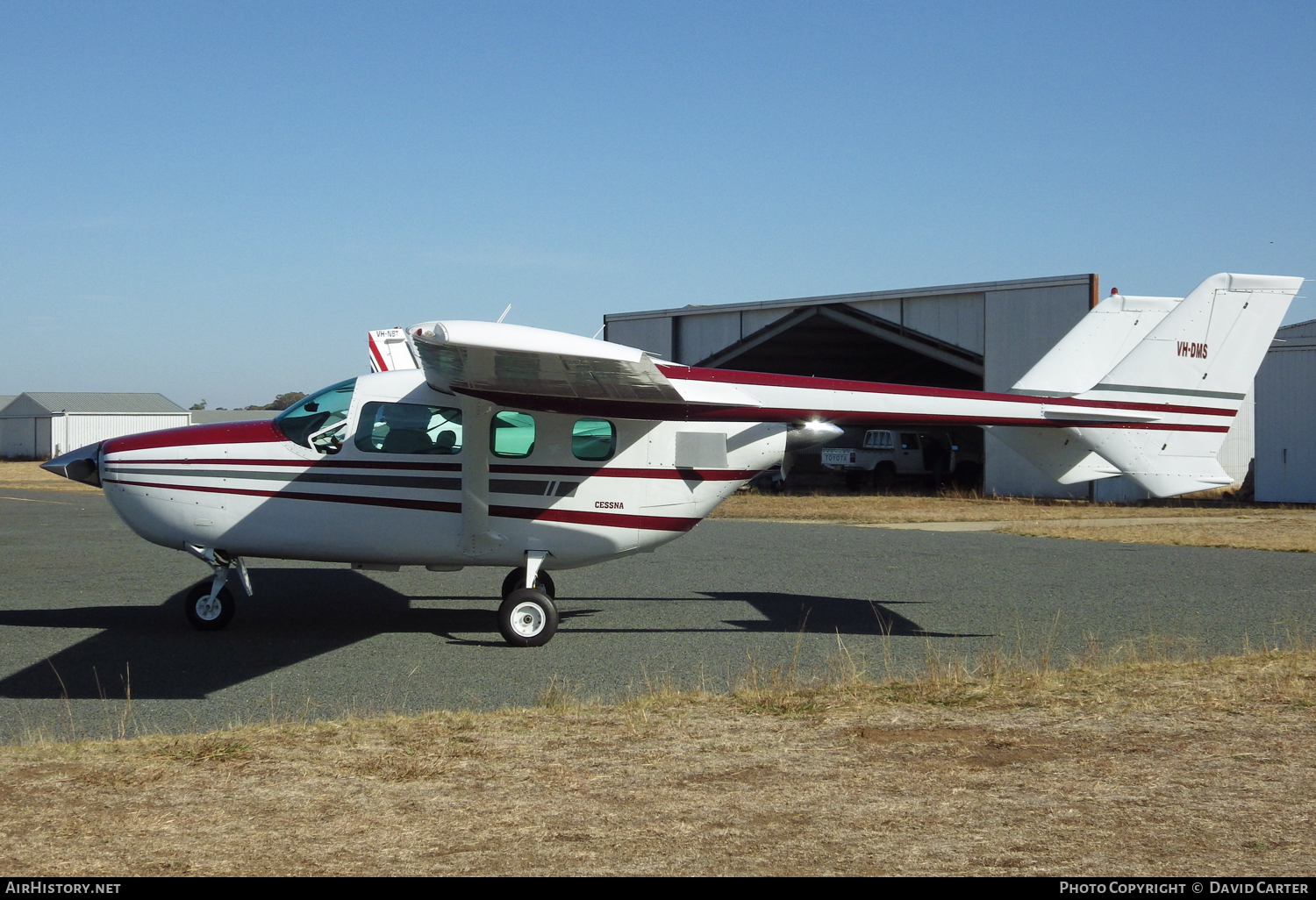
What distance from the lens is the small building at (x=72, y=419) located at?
80312 mm

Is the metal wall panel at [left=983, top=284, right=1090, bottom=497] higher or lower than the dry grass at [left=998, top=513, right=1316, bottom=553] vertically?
higher

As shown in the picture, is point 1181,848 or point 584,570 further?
point 584,570

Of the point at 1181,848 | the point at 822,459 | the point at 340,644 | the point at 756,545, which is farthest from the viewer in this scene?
the point at 822,459

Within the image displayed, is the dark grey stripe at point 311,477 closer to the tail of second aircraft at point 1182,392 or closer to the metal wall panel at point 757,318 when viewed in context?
the tail of second aircraft at point 1182,392

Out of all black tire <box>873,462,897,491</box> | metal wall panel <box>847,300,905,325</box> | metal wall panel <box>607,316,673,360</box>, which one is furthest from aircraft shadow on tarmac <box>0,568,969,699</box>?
metal wall panel <box>607,316,673,360</box>

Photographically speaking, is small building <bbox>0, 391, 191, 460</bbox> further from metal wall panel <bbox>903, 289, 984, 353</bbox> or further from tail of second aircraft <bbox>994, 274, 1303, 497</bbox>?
tail of second aircraft <bbox>994, 274, 1303, 497</bbox>

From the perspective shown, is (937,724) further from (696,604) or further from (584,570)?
(584,570)

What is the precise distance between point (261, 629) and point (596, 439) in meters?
3.63

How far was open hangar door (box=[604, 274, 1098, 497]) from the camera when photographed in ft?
89.9

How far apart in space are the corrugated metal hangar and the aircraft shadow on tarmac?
46.3ft

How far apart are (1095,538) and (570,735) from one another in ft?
47.9
